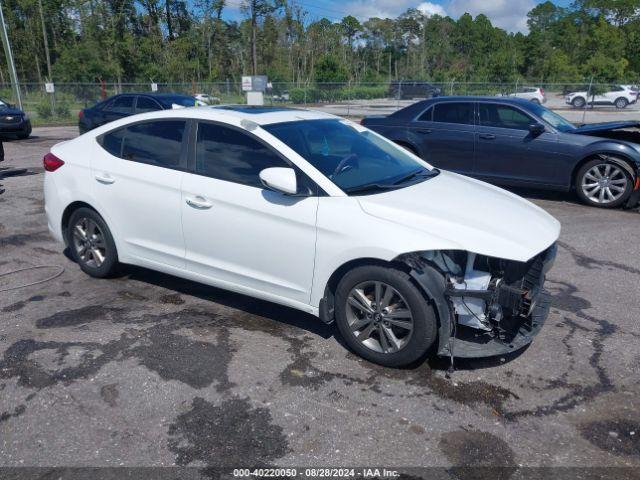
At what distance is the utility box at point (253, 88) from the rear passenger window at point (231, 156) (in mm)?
20484

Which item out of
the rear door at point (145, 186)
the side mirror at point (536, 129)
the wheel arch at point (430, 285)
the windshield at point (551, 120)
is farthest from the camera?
the windshield at point (551, 120)

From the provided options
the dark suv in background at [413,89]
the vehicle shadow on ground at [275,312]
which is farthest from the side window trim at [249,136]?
the dark suv in background at [413,89]

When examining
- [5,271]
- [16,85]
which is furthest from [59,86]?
[5,271]

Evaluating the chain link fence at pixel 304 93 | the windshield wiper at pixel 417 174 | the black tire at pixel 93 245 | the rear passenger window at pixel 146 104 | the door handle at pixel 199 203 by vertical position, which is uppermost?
the windshield wiper at pixel 417 174

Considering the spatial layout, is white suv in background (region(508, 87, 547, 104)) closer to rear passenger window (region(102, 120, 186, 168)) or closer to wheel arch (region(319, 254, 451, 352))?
rear passenger window (region(102, 120, 186, 168))

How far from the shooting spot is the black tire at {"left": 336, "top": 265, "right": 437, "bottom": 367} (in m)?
3.42

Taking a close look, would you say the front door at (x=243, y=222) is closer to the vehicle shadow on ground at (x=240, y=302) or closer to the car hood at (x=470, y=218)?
the vehicle shadow on ground at (x=240, y=302)

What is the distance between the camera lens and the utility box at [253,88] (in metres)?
24.2

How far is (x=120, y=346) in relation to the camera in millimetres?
3953

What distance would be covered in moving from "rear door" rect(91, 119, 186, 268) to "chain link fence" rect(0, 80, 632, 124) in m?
23.0

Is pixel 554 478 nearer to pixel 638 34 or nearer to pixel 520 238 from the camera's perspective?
pixel 520 238

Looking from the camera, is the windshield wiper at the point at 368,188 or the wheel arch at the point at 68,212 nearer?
the windshield wiper at the point at 368,188

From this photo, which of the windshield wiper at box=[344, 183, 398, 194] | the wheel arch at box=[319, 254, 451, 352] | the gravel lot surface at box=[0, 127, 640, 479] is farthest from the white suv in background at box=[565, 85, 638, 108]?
the wheel arch at box=[319, 254, 451, 352]

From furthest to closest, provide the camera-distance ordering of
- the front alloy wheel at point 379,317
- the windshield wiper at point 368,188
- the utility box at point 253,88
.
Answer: the utility box at point 253,88
the windshield wiper at point 368,188
the front alloy wheel at point 379,317
